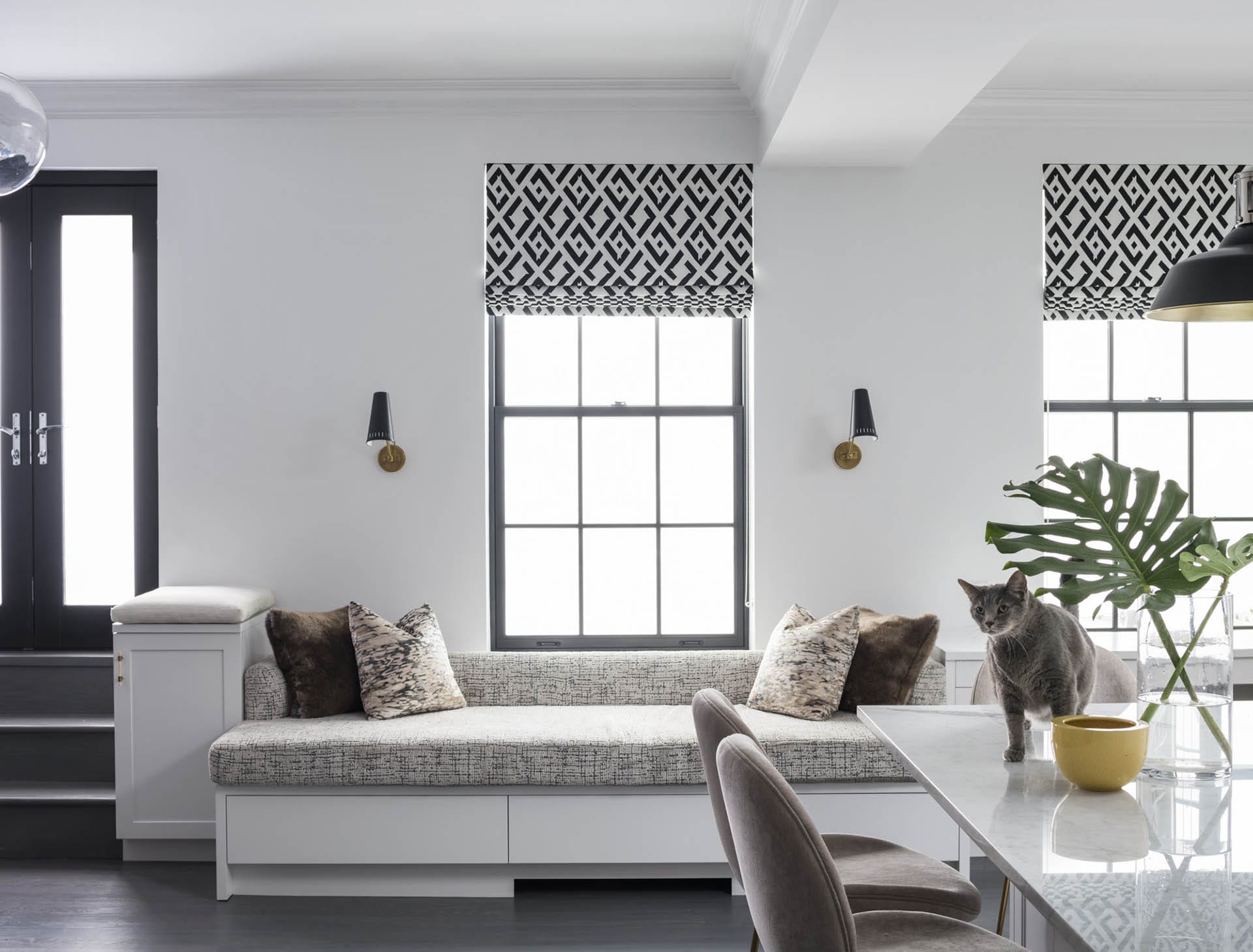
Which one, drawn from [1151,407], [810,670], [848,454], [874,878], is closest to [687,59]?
[848,454]

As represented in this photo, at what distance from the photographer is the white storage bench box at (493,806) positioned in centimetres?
332

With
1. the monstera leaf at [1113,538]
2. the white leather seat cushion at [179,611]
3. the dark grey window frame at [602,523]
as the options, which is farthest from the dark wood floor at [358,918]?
the monstera leaf at [1113,538]

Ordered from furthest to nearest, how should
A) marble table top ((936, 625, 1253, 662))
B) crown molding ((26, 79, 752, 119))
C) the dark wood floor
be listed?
crown molding ((26, 79, 752, 119))
marble table top ((936, 625, 1253, 662))
the dark wood floor

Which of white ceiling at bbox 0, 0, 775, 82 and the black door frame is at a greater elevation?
white ceiling at bbox 0, 0, 775, 82

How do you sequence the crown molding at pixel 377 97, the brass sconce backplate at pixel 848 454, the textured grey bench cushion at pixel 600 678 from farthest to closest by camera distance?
the brass sconce backplate at pixel 848 454 < the crown molding at pixel 377 97 < the textured grey bench cushion at pixel 600 678

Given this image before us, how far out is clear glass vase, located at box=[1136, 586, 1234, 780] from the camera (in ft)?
5.20

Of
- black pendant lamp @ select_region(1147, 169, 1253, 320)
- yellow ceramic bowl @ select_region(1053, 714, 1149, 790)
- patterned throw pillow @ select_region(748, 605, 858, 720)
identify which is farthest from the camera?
patterned throw pillow @ select_region(748, 605, 858, 720)

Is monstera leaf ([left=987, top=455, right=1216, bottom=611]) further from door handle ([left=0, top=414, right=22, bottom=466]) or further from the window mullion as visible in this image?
door handle ([left=0, top=414, right=22, bottom=466])

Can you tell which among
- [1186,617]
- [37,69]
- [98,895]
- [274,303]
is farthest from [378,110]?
[1186,617]

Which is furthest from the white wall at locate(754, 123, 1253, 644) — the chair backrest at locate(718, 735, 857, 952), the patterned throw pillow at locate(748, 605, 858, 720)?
the chair backrest at locate(718, 735, 857, 952)

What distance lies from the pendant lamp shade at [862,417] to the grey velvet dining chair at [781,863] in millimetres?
2716

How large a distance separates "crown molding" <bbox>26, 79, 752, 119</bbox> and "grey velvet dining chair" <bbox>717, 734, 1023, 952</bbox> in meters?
3.31

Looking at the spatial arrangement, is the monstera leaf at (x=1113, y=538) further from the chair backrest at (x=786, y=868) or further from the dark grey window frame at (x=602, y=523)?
the dark grey window frame at (x=602, y=523)

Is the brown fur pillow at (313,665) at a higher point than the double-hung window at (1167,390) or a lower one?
lower
